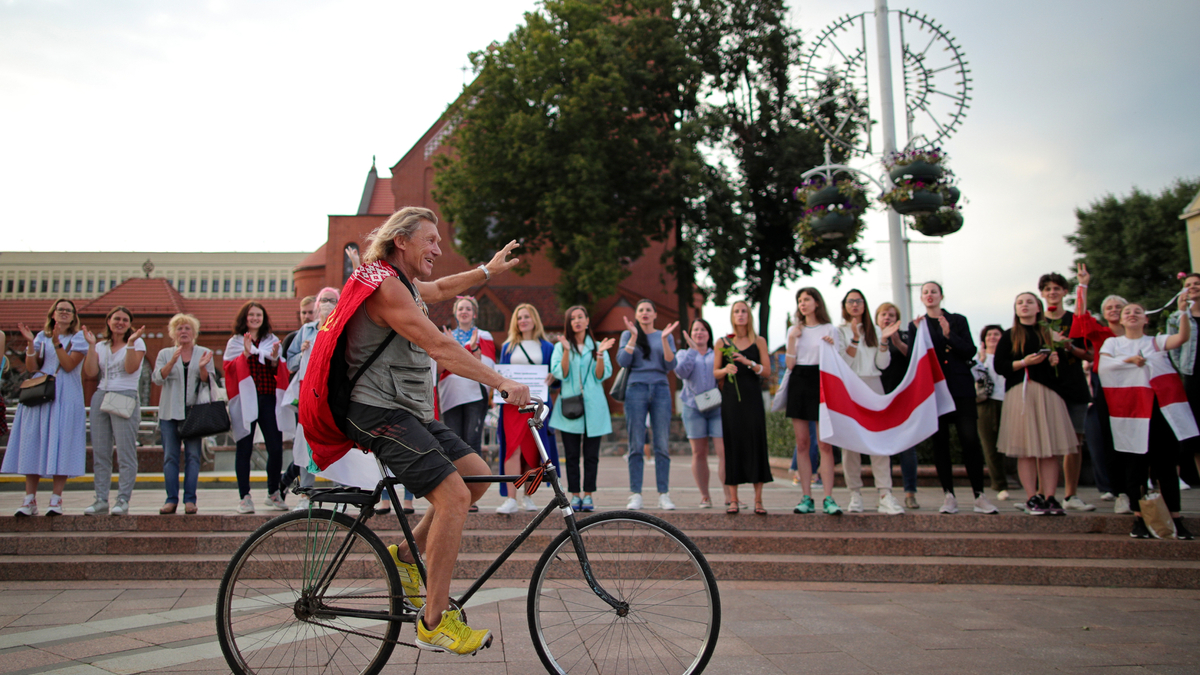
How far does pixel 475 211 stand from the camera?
30.5 m

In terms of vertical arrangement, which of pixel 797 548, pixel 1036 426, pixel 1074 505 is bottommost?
pixel 797 548

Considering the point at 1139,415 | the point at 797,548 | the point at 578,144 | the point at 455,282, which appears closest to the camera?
the point at 455,282

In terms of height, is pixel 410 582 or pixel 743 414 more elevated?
pixel 743 414

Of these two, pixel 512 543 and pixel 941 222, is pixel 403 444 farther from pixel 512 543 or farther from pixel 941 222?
pixel 941 222

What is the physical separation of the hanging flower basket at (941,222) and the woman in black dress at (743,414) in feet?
14.1

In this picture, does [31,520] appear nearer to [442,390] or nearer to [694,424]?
[442,390]

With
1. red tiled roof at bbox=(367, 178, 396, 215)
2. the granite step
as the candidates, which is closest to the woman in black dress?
the granite step

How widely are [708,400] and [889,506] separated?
1.90 m

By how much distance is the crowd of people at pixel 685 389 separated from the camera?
7125 millimetres

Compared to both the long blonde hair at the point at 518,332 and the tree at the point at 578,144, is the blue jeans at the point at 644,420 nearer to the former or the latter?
the long blonde hair at the point at 518,332

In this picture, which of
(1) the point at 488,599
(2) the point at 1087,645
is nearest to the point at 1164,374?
(2) the point at 1087,645

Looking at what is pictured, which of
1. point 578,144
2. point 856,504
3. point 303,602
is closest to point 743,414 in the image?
point 856,504

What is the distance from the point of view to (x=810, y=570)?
243 inches

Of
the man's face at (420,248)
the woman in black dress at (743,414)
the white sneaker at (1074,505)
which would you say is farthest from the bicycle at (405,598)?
the white sneaker at (1074,505)
